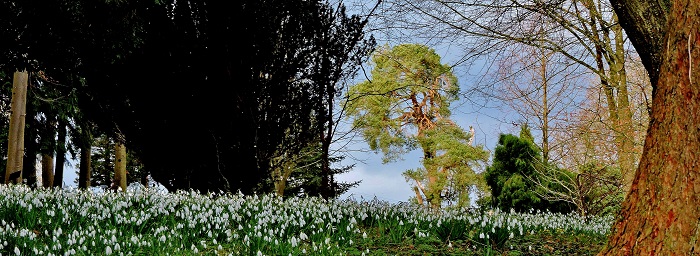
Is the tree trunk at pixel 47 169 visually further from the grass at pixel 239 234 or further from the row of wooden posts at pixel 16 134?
the grass at pixel 239 234

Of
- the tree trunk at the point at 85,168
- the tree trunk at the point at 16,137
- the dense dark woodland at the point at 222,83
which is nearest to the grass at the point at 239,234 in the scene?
the dense dark woodland at the point at 222,83

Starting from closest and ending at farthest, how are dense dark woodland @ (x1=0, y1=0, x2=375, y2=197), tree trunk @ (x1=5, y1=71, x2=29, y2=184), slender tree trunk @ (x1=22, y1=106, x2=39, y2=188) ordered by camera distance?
dense dark woodland @ (x1=0, y1=0, x2=375, y2=197) < tree trunk @ (x1=5, y1=71, x2=29, y2=184) < slender tree trunk @ (x1=22, y1=106, x2=39, y2=188)

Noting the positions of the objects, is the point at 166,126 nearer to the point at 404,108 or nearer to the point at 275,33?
the point at 275,33

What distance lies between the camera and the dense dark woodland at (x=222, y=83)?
939 cm

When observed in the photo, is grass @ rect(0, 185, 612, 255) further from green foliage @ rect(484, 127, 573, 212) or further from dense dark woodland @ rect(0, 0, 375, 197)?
green foliage @ rect(484, 127, 573, 212)

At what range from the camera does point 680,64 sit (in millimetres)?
3393

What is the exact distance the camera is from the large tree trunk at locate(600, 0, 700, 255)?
327 cm

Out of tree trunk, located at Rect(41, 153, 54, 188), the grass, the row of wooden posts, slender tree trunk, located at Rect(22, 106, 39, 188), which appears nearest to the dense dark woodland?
the grass

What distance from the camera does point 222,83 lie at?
938 centimetres

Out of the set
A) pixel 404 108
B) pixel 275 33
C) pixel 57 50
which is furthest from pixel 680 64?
pixel 404 108

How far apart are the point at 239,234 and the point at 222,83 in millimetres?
4308

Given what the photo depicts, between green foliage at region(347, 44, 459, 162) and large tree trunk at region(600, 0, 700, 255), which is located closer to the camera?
large tree trunk at region(600, 0, 700, 255)

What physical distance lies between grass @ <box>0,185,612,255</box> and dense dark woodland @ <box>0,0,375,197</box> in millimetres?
2545

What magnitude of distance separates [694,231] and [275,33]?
24.4 ft
